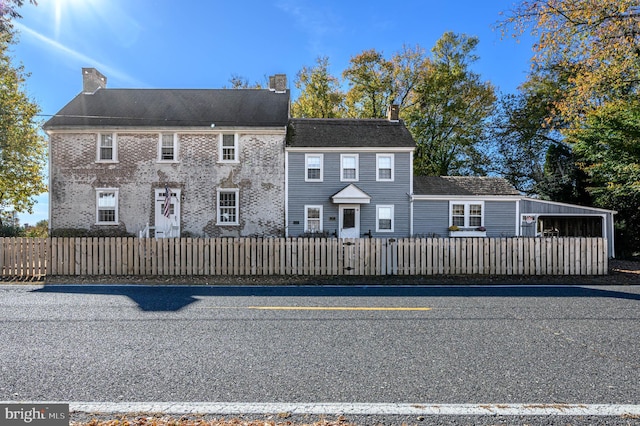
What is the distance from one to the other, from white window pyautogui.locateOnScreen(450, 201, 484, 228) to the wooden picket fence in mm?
8706

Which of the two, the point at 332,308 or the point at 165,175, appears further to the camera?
the point at 165,175

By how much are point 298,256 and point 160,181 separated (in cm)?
1153

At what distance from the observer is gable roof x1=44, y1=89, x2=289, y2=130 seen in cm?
2111


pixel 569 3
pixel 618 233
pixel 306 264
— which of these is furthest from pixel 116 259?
pixel 618 233

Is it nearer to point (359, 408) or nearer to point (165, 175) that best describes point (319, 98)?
point (165, 175)

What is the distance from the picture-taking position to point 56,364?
4406 millimetres

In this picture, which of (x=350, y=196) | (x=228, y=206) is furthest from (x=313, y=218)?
(x=228, y=206)

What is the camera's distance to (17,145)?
23984 mm

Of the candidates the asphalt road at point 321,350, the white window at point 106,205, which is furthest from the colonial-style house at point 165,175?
the asphalt road at point 321,350

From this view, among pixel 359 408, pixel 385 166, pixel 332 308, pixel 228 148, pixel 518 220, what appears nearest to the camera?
pixel 359 408

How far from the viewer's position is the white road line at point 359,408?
10.9ft

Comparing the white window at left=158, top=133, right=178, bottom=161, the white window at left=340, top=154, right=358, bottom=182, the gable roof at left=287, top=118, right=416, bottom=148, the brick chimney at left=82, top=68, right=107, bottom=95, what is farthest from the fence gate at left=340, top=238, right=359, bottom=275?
the brick chimney at left=82, top=68, right=107, bottom=95

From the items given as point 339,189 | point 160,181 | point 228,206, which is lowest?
point 228,206

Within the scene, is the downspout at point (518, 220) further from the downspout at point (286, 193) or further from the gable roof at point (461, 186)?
the downspout at point (286, 193)
